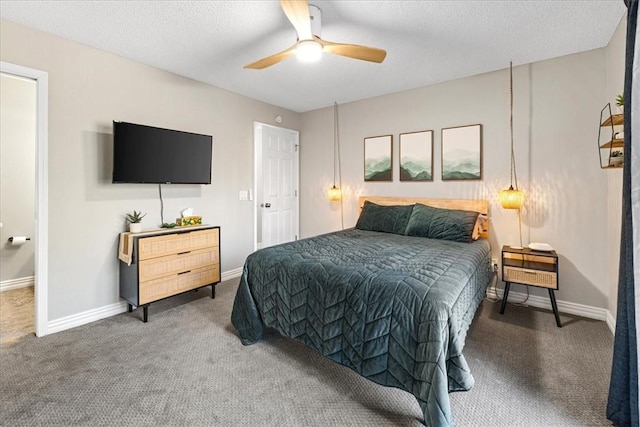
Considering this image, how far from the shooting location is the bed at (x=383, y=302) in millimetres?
1550

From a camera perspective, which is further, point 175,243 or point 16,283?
point 16,283

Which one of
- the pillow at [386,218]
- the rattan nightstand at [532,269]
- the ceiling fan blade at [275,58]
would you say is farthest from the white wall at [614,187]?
the ceiling fan blade at [275,58]

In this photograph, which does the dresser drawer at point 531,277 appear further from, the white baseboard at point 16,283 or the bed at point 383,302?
the white baseboard at point 16,283

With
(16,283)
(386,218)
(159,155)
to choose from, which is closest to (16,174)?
(16,283)

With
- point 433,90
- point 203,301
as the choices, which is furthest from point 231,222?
point 433,90

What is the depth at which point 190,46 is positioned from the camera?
9.12 feet

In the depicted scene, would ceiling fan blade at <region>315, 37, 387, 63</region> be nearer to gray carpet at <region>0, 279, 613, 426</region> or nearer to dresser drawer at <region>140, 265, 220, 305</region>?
gray carpet at <region>0, 279, 613, 426</region>

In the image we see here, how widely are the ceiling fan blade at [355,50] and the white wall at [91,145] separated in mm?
2069

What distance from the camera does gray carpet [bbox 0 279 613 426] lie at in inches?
64.6

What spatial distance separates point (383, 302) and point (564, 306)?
2505 millimetres

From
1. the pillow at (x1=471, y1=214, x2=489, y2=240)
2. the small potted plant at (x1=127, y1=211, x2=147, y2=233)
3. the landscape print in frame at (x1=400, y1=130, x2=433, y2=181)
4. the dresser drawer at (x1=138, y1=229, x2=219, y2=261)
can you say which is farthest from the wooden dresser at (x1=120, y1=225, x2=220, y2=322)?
the pillow at (x1=471, y1=214, x2=489, y2=240)

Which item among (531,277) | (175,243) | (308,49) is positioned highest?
(308,49)

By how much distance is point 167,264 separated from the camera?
299 cm

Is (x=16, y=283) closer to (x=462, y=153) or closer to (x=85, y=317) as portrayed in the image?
(x=85, y=317)
